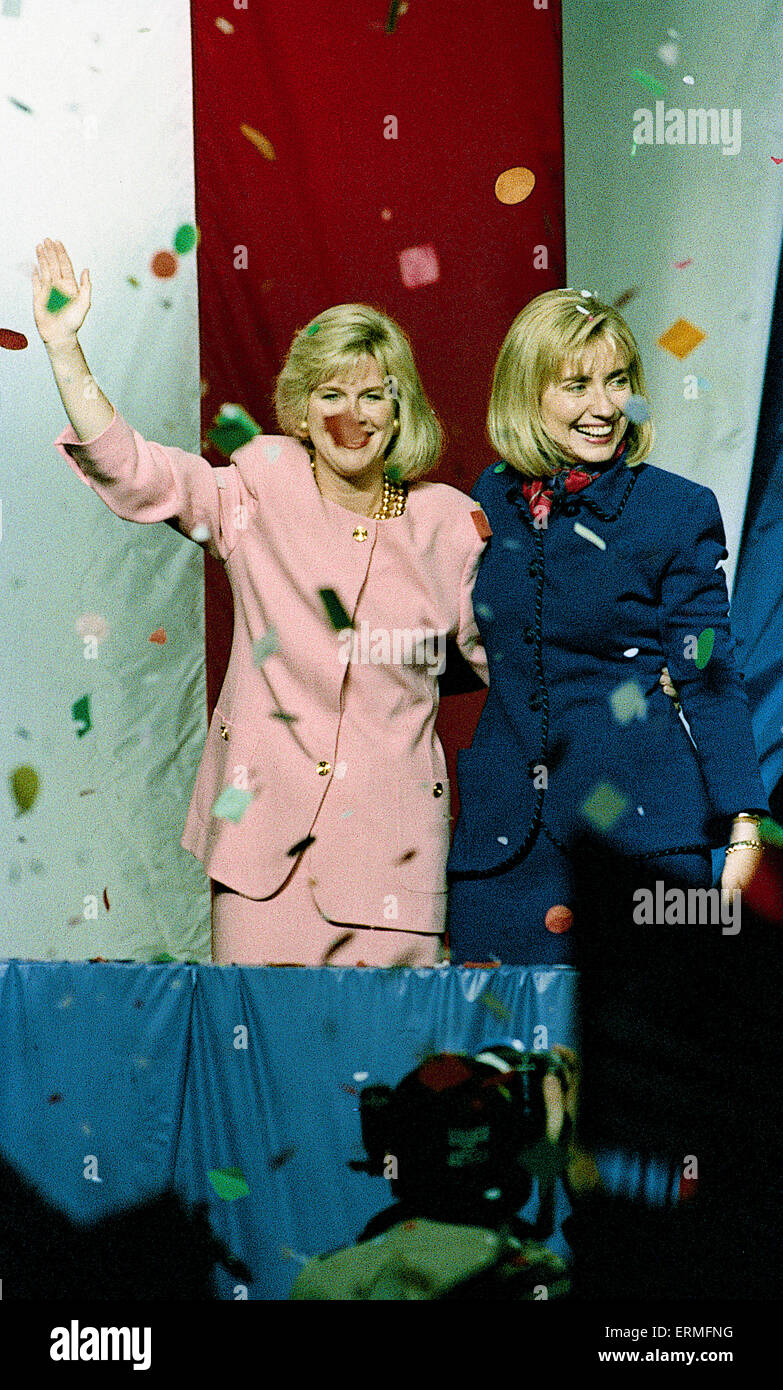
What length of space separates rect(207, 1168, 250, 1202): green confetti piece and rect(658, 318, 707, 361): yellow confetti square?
64.9 inches

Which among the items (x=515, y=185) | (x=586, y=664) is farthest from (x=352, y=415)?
(x=515, y=185)

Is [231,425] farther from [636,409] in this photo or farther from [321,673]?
[636,409]

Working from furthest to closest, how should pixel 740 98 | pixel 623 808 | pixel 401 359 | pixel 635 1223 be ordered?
1. pixel 740 98
2. pixel 401 359
3. pixel 623 808
4. pixel 635 1223

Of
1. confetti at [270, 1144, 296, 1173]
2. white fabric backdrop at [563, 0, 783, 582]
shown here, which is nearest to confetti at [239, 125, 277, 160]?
white fabric backdrop at [563, 0, 783, 582]

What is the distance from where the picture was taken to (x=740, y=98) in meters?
2.74

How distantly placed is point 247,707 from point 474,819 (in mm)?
343

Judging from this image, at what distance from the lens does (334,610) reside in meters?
2.16

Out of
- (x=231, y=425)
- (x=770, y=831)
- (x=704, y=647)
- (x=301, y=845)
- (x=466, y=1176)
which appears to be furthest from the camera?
(x=231, y=425)

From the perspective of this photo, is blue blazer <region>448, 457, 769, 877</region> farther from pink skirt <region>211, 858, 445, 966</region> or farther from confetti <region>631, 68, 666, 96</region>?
confetti <region>631, 68, 666, 96</region>

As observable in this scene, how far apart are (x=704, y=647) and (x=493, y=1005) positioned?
1.87 feet

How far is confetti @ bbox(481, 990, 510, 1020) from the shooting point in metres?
1.74

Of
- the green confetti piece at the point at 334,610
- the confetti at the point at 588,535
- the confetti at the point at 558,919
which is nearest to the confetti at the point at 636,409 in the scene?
the confetti at the point at 588,535

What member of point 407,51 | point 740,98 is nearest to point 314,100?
point 407,51
